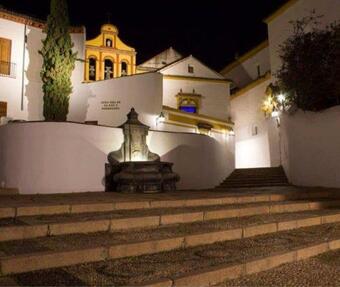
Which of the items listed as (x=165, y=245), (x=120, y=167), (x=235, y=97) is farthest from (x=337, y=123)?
(x=235, y=97)

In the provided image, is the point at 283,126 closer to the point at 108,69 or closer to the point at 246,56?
the point at 108,69

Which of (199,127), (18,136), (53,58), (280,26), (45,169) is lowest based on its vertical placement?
(45,169)

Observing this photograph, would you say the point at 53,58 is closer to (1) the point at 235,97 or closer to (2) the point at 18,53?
(2) the point at 18,53

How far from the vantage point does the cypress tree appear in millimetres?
14117

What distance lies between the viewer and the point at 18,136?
8.62m

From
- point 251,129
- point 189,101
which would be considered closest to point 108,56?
point 189,101

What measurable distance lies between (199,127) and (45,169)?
9.50 meters

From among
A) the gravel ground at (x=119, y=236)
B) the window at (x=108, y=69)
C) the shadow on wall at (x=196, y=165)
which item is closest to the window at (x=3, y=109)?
the window at (x=108, y=69)

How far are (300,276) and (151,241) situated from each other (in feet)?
5.51

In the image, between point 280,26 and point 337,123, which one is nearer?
point 337,123

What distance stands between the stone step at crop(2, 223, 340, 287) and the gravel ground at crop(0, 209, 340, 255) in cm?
25

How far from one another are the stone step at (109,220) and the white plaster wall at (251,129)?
42.3 feet

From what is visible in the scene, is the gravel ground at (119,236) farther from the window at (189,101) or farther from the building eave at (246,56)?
the building eave at (246,56)

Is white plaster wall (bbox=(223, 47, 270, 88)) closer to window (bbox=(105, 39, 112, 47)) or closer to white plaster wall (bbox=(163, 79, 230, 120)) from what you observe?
white plaster wall (bbox=(163, 79, 230, 120))
